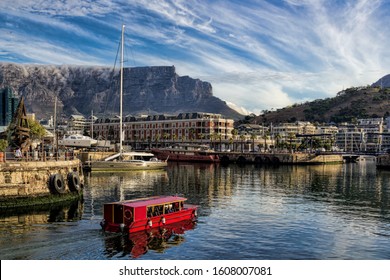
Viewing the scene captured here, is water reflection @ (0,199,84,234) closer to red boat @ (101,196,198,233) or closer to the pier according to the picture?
red boat @ (101,196,198,233)

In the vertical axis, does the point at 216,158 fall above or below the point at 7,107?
below

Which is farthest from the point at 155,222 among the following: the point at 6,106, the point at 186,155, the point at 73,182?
the point at 6,106

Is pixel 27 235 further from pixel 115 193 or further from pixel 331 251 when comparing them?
pixel 115 193

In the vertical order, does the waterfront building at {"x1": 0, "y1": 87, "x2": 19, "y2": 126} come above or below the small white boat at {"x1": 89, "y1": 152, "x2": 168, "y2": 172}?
above

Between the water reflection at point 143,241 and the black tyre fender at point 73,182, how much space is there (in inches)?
769

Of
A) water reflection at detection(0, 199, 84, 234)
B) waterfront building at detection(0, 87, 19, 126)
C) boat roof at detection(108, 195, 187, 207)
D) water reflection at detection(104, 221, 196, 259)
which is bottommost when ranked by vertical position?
water reflection at detection(104, 221, 196, 259)

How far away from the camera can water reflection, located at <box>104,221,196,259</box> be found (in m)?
30.4

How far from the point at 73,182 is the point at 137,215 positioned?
2031 centimetres

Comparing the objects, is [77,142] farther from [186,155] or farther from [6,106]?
[6,106]

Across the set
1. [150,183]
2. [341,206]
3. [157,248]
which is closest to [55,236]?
[157,248]

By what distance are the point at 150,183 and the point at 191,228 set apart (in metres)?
37.1

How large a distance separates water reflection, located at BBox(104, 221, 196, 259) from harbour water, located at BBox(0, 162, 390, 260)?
7cm

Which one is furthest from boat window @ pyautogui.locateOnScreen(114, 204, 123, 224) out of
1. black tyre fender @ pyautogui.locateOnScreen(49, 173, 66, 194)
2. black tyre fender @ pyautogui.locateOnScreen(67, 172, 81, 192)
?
black tyre fender @ pyautogui.locateOnScreen(67, 172, 81, 192)

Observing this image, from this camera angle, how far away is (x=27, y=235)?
33531 millimetres
